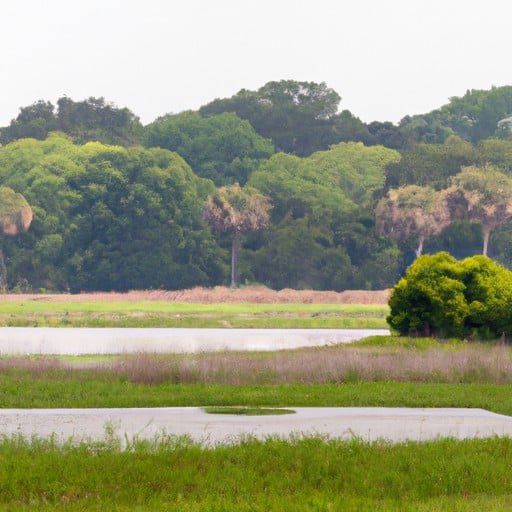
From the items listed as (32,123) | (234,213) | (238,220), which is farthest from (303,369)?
(32,123)

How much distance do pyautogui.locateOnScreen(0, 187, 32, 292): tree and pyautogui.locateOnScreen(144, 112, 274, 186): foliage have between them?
27.4 metres

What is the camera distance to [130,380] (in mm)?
27109

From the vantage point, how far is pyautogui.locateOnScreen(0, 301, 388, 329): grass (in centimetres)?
6316

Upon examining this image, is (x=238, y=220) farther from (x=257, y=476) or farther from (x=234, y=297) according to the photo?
(x=257, y=476)

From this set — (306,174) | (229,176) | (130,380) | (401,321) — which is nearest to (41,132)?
Result: (229,176)

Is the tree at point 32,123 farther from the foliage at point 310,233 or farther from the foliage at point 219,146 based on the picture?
the foliage at point 310,233

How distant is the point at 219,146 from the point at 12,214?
30.9m

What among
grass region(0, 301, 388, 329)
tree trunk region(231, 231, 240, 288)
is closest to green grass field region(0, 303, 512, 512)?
grass region(0, 301, 388, 329)

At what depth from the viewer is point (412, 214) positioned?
91.6 meters

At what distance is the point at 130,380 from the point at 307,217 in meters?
72.1

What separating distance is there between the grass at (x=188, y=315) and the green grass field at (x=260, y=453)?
111 ft

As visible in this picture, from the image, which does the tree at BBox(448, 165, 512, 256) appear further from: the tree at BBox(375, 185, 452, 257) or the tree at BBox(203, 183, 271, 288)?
the tree at BBox(203, 183, 271, 288)

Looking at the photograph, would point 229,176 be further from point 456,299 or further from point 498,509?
point 498,509

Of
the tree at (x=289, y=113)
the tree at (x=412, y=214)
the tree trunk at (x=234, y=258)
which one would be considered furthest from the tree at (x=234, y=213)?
the tree at (x=289, y=113)
